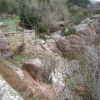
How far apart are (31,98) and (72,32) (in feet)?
39.0

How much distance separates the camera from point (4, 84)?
1700 millimetres

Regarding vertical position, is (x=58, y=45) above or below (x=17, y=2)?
below

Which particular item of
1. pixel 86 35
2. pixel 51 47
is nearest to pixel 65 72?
pixel 51 47

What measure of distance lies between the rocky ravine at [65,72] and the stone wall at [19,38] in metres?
0.33

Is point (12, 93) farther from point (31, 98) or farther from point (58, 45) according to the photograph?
point (58, 45)

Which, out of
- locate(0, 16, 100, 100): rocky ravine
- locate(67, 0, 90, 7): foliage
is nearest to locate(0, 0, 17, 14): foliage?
locate(0, 16, 100, 100): rocky ravine

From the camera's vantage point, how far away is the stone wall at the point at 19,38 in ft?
30.3

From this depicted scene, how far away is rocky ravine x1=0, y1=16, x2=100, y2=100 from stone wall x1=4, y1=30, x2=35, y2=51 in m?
0.33

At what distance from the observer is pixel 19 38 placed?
9.57 m

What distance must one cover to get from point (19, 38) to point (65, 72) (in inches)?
234

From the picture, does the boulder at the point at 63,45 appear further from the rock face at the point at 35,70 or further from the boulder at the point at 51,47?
the rock face at the point at 35,70

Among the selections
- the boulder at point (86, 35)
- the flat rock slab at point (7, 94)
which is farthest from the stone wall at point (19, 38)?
the flat rock slab at point (7, 94)

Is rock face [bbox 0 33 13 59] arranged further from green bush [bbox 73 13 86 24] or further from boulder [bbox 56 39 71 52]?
green bush [bbox 73 13 86 24]

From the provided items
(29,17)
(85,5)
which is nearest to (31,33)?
(29,17)
